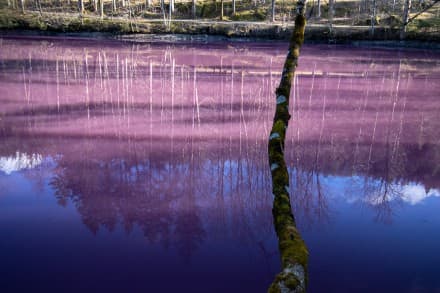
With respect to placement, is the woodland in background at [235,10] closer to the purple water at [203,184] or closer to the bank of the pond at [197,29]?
the bank of the pond at [197,29]

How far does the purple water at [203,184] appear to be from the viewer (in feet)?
20.8

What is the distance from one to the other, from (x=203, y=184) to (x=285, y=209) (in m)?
6.84

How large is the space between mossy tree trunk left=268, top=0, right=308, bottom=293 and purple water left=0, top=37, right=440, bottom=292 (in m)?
3.48

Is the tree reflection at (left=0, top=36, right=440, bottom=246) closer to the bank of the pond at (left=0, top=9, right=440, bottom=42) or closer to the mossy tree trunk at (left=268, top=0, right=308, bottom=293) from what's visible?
the mossy tree trunk at (left=268, top=0, right=308, bottom=293)

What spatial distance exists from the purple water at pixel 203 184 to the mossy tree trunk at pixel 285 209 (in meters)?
3.48

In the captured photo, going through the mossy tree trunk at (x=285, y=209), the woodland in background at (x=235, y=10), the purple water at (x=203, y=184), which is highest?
the woodland in background at (x=235, y=10)

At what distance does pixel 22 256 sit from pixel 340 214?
544 centimetres

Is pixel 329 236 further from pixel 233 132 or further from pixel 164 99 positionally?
pixel 164 99

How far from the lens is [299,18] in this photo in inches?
138

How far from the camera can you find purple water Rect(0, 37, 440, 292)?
6344 millimetres

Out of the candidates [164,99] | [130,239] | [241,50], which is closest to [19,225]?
[130,239]

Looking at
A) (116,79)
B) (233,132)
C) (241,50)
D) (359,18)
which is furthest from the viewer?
(359,18)

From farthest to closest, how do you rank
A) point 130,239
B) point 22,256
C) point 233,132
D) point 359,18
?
point 359,18, point 233,132, point 130,239, point 22,256

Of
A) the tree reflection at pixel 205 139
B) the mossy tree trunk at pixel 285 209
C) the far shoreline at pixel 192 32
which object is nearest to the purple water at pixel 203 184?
the tree reflection at pixel 205 139
